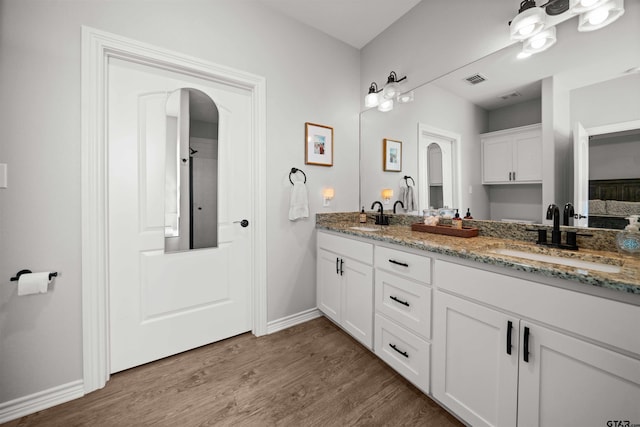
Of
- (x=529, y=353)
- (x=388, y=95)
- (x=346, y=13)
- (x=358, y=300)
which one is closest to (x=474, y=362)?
(x=529, y=353)

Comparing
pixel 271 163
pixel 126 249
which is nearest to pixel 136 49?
pixel 271 163

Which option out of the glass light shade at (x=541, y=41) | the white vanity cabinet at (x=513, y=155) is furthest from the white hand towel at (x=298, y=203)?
the glass light shade at (x=541, y=41)

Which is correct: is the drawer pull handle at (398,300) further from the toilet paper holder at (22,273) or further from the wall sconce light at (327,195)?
the toilet paper holder at (22,273)

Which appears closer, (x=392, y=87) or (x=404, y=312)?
(x=404, y=312)

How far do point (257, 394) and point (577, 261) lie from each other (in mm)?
1791

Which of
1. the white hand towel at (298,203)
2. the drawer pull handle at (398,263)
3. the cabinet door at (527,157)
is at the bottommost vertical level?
the drawer pull handle at (398,263)

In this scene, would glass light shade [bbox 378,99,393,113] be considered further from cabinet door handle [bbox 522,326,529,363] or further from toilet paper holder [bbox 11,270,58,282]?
toilet paper holder [bbox 11,270,58,282]

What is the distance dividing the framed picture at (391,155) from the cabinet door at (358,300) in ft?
3.31

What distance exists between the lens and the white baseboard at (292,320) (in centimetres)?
216

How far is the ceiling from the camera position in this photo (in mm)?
2070

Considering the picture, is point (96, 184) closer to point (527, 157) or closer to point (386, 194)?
point (386, 194)

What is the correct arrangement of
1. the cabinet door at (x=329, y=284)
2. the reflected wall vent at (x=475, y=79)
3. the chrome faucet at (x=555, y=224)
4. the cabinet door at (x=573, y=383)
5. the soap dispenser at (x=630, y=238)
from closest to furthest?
the cabinet door at (x=573, y=383) → the soap dispenser at (x=630, y=238) → the chrome faucet at (x=555, y=224) → the reflected wall vent at (x=475, y=79) → the cabinet door at (x=329, y=284)

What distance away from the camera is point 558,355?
0.90m

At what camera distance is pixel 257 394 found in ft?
4.87
